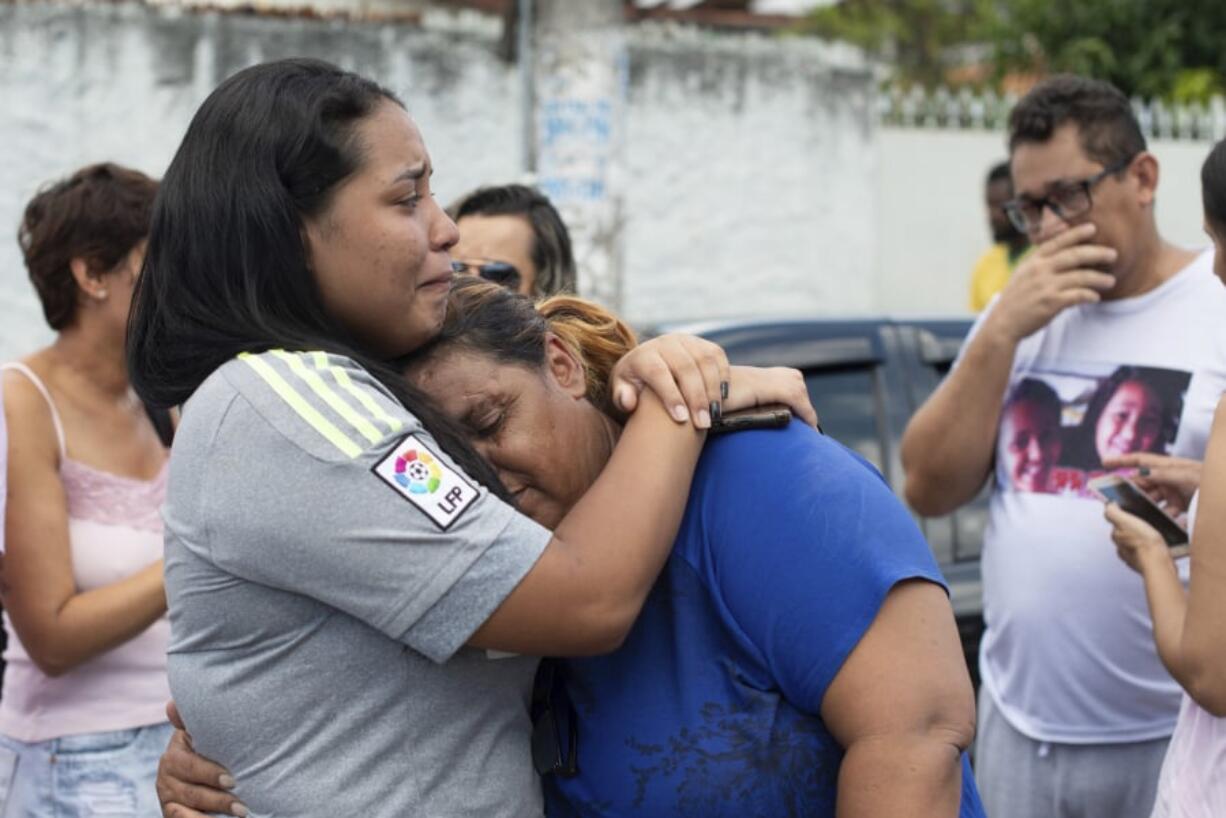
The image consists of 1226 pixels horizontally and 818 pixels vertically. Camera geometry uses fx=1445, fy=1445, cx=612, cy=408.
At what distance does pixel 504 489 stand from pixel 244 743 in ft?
1.52

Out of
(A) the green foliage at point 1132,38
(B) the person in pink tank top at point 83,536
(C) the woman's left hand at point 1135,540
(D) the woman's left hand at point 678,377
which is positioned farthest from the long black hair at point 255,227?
(A) the green foliage at point 1132,38

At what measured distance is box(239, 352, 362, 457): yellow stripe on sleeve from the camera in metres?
1.68

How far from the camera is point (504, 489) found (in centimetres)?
187

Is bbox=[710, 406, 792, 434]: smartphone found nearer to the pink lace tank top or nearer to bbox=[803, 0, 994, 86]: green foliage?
the pink lace tank top

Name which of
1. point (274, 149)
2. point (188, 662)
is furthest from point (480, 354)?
point (188, 662)

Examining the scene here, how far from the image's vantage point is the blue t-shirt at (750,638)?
69.8 inches

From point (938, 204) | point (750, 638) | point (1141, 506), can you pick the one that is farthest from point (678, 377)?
point (938, 204)

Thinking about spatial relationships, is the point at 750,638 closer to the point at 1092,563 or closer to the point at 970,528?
the point at 1092,563

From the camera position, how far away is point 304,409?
1.70 m

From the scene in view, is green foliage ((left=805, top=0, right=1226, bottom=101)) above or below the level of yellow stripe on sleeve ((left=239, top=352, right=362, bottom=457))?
above

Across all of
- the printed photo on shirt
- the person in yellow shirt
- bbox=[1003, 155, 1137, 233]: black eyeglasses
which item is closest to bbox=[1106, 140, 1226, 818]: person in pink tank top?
the printed photo on shirt

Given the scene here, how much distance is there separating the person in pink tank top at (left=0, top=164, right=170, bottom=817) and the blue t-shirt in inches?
61.5

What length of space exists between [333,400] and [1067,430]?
2.19 metres

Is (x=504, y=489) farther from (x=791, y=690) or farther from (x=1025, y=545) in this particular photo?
(x=1025, y=545)
